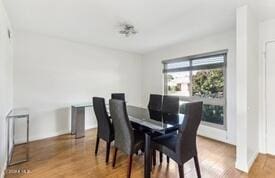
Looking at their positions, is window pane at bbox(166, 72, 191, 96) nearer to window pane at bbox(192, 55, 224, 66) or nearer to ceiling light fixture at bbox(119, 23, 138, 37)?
window pane at bbox(192, 55, 224, 66)

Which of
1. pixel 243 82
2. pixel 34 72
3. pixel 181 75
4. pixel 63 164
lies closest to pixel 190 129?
pixel 243 82

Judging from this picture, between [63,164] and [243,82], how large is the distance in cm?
300

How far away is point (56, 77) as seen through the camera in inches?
152

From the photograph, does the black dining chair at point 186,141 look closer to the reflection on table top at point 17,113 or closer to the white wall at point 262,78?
the white wall at point 262,78

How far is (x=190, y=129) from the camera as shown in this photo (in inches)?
73.6

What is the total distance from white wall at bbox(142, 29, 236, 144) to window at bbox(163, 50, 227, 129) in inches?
4.6

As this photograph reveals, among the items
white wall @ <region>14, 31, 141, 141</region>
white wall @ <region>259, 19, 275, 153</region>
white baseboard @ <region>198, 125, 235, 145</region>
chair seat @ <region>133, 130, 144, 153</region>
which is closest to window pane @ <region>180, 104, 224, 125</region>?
white baseboard @ <region>198, 125, 235, 145</region>

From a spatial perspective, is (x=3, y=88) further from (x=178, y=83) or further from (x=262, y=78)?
(x=262, y=78)

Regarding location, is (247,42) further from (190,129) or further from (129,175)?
(129,175)

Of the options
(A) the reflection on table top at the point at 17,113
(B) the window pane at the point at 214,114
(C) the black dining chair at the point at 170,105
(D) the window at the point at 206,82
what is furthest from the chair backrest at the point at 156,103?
(A) the reflection on table top at the point at 17,113

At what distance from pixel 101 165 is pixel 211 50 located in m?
3.30

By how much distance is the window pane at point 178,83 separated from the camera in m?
4.31

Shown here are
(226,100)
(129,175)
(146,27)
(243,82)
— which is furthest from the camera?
(226,100)

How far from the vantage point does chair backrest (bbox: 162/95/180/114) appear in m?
3.08
